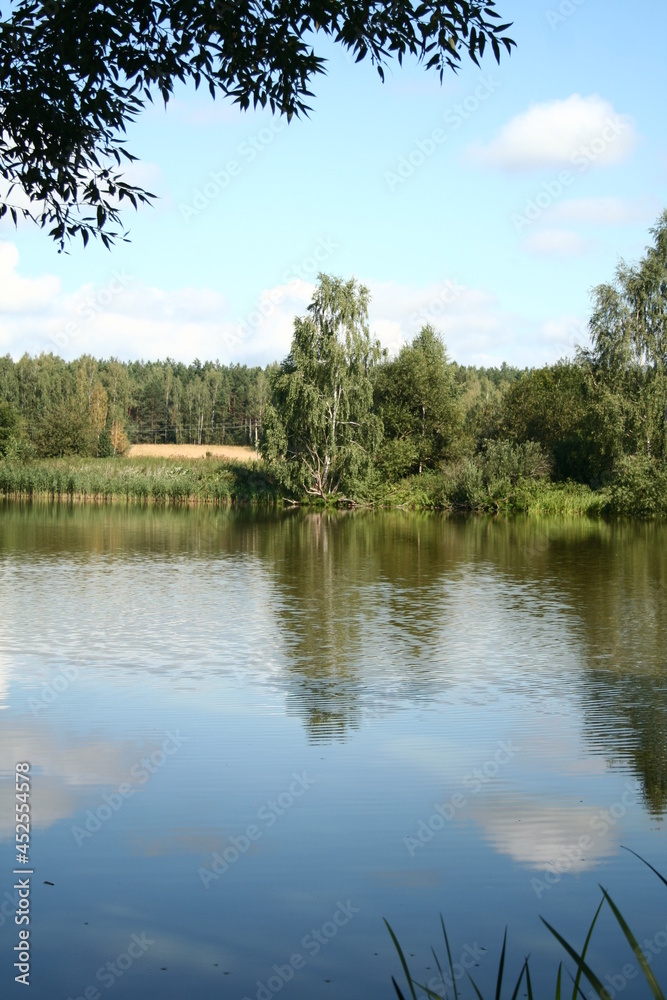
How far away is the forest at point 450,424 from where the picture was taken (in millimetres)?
47344

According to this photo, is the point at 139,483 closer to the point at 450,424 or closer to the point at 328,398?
the point at 328,398

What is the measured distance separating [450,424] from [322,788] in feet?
178

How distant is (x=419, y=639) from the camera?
1434 centimetres

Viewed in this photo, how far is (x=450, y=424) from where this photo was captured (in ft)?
200

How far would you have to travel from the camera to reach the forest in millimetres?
47344

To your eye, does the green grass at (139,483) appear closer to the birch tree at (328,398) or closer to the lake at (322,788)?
the birch tree at (328,398)

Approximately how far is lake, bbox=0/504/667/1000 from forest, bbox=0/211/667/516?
31.1 meters

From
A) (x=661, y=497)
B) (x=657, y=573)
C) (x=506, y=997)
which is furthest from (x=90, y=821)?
(x=661, y=497)

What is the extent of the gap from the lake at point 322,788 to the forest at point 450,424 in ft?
102

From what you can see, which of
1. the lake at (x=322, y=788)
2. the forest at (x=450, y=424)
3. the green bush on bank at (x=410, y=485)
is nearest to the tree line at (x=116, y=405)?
the forest at (x=450, y=424)

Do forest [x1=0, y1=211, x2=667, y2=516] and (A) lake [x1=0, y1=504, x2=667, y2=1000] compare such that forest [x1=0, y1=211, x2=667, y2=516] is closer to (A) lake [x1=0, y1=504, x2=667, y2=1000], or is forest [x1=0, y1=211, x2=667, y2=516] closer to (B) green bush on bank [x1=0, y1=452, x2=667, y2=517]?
(B) green bush on bank [x1=0, y1=452, x2=667, y2=517]

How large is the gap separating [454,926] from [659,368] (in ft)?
147

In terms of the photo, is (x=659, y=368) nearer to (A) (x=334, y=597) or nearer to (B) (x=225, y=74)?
(A) (x=334, y=597)

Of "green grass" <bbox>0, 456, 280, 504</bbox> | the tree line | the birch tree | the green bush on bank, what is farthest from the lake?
the tree line
